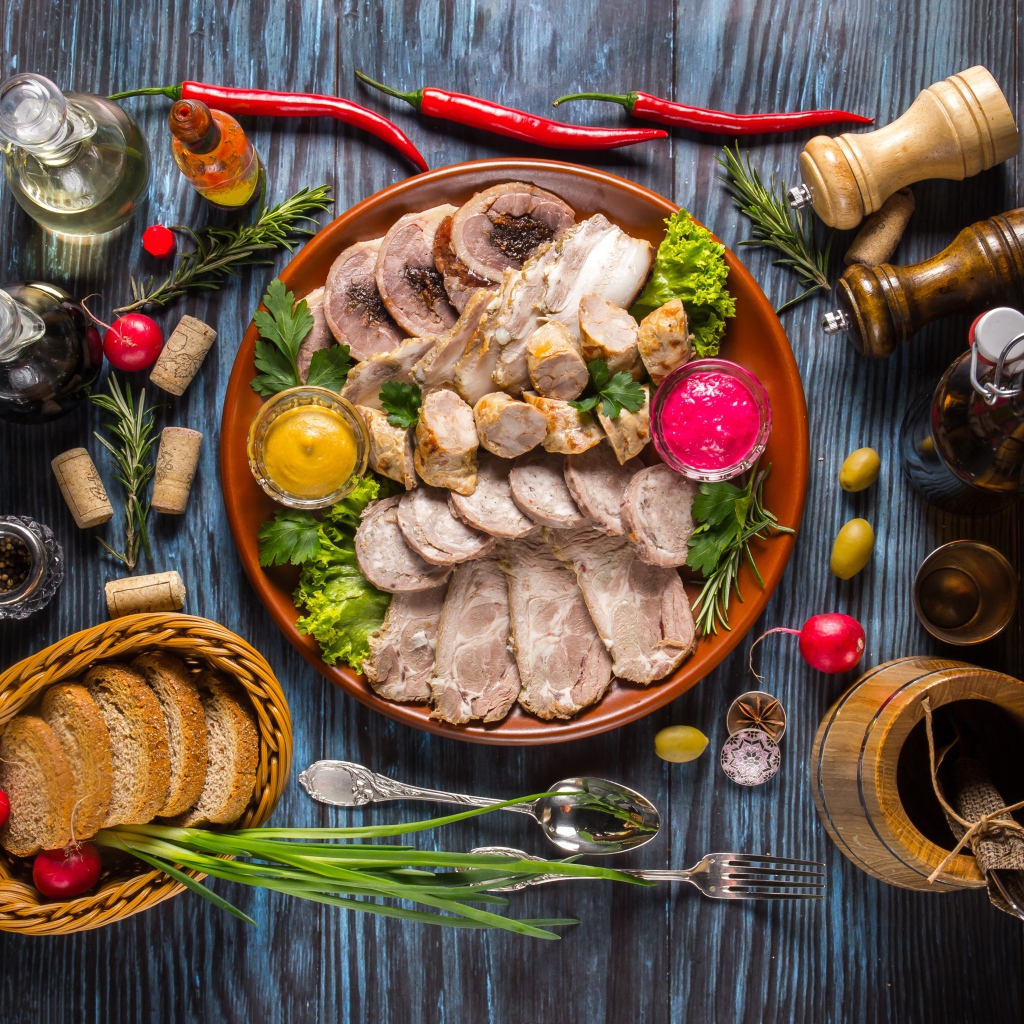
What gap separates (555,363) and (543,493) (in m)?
0.41

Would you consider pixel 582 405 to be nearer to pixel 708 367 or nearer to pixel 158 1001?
pixel 708 367

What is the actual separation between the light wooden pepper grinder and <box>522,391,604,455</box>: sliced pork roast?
1.11 meters

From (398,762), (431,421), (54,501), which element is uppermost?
(431,421)

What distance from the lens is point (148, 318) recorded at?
296cm

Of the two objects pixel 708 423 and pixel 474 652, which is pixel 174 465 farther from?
pixel 708 423

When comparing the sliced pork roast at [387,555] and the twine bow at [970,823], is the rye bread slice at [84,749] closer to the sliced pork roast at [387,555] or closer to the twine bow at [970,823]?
the sliced pork roast at [387,555]

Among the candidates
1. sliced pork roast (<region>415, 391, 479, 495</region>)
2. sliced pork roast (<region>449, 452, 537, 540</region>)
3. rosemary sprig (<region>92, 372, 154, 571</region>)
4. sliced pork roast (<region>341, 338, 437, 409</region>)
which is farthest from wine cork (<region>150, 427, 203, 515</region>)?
sliced pork roast (<region>449, 452, 537, 540</region>)

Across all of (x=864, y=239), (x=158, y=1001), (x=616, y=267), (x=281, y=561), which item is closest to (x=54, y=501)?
(x=281, y=561)

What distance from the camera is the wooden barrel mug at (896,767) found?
99.0 inches

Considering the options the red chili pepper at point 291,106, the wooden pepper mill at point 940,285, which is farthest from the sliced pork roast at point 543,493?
the red chili pepper at point 291,106

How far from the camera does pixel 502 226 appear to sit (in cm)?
280

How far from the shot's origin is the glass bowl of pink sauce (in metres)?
2.66

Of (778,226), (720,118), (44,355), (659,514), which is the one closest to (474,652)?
(659,514)

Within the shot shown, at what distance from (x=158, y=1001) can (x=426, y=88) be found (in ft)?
11.2
